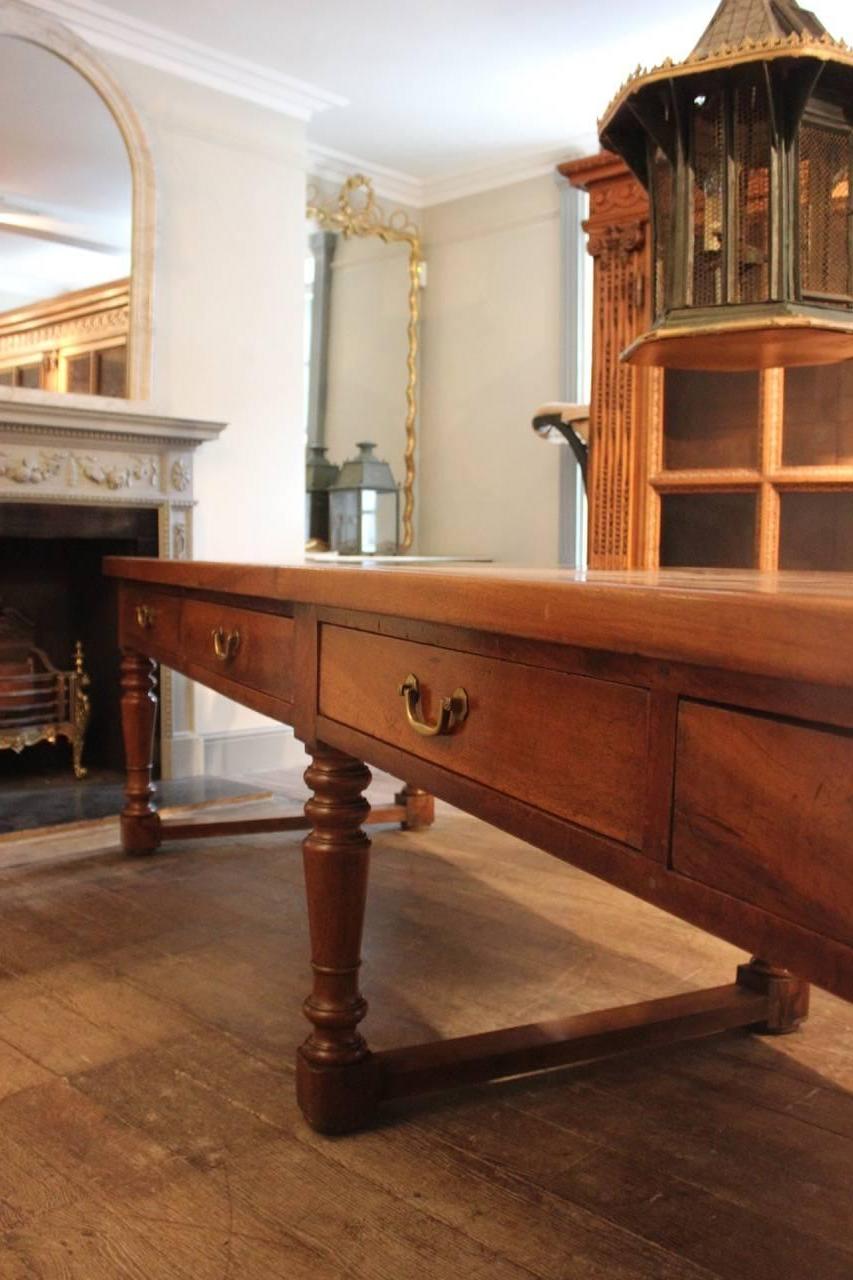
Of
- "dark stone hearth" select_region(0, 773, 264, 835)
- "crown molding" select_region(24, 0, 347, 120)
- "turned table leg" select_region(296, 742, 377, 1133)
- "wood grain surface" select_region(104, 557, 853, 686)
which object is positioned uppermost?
"crown molding" select_region(24, 0, 347, 120)

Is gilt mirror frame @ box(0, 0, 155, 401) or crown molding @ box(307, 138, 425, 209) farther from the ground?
crown molding @ box(307, 138, 425, 209)

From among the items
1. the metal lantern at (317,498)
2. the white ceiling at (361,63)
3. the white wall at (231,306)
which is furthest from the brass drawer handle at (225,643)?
the metal lantern at (317,498)

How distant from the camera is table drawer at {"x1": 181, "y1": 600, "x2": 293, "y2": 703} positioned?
1729mm

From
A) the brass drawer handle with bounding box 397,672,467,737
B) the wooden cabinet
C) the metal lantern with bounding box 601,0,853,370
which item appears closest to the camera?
the brass drawer handle with bounding box 397,672,467,737

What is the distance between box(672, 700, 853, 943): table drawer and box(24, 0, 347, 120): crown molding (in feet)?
12.7

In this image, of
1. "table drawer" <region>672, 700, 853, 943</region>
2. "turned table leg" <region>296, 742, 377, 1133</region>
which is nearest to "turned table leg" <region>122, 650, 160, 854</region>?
"turned table leg" <region>296, 742, 377, 1133</region>

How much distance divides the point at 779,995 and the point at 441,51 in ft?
11.8

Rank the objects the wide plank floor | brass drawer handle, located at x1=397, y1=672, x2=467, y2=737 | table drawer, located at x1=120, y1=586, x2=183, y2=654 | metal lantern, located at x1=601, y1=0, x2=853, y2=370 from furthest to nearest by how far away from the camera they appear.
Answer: table drawer, located at x1=120, y1=586, x2=183, y2=654, metal lantern, located at x1=601, y1=0, x2=853, y2=370, the wide plank floor, brass drawer handle, located at x1=397, y1=672, x2=467, y2=737

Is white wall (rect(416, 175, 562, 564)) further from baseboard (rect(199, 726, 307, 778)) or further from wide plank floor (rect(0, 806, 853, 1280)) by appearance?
wide plank floor (rect(0, 806, 853, 1280))

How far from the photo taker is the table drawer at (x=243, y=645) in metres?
1.73

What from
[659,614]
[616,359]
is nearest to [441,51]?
[616,359]

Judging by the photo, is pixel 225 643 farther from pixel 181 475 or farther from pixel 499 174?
pixel 499 174

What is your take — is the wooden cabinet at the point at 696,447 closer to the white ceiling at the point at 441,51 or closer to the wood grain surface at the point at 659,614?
the white ceiling at the point at 441,51

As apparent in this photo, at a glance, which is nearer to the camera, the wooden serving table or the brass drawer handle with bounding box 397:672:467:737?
the wooden serving table
